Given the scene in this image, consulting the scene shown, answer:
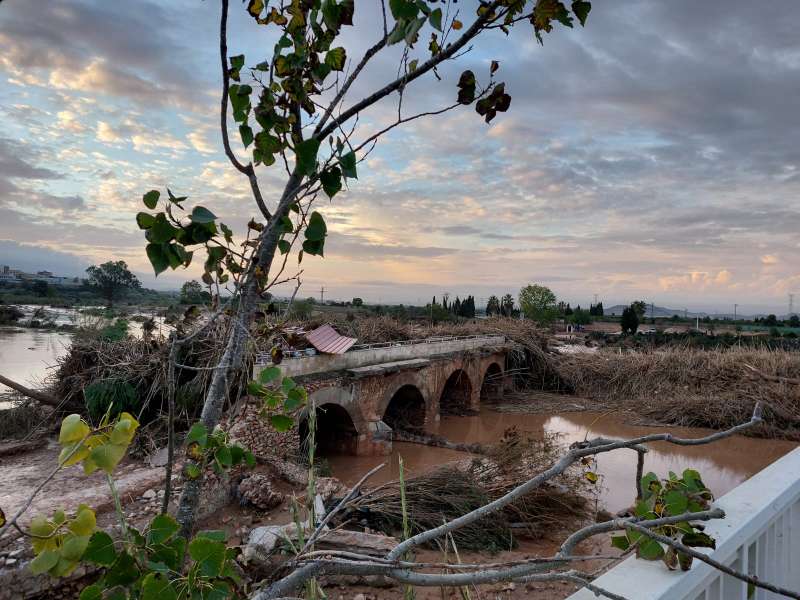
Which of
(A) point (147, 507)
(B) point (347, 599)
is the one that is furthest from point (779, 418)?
(A) point (147, 507)

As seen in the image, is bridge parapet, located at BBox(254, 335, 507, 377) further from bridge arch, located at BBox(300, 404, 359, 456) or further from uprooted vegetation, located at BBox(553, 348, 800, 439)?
uprooted vegetation, located at BBox(553, 348, 800, 439)

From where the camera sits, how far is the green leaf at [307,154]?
99 centimetres

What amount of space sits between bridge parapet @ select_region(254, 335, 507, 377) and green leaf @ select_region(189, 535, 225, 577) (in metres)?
5.61

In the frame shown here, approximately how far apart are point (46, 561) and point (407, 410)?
13572mm

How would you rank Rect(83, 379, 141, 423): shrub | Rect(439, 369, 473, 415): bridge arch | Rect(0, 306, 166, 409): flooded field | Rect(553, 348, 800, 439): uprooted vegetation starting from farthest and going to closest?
Rect(439, 369, 473, 415): bridge arch, Rect(553, 348, 800, 439): uprooted vegetation, Rect(0, 306, 166, 409): flooded field, Rect(83, 379, 141, 423): shrub

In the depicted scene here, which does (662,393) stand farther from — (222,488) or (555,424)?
(222,488)

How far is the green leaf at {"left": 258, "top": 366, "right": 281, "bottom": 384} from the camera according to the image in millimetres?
1206

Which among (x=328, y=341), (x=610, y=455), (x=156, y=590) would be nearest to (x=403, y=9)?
(x=156, y=590)

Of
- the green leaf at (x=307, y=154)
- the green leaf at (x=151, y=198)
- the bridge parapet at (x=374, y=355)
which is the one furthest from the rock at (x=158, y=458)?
the green leaf at (x=307, y=154)

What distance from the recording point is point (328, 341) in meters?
10.4

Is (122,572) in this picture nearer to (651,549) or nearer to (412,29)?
(651,549)

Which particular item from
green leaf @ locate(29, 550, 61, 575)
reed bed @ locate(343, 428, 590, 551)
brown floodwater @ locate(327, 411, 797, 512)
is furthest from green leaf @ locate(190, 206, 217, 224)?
brown floodwater @ locate(327, 411, 797, 512)

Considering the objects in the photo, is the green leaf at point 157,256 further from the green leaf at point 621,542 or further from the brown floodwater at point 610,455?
the brown floodwater at point 610,455

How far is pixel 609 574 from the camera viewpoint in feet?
3.24
